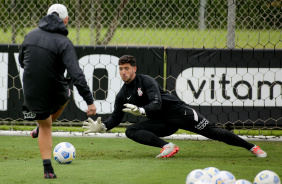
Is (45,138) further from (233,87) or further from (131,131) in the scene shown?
(233,87)

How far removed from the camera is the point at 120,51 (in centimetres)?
864

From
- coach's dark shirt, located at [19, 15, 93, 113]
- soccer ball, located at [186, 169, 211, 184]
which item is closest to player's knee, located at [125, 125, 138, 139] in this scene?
coach's dark shirt, located at [19, 15, 93, 113]

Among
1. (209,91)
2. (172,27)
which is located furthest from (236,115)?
(172,27)

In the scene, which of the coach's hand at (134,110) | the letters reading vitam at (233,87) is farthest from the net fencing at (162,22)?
the coach's hand at (134,110)

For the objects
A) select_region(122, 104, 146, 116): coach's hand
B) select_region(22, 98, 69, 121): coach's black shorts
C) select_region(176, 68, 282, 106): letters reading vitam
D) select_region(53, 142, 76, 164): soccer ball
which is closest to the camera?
select_region(22, 98, 69, 121): coach's black shorts

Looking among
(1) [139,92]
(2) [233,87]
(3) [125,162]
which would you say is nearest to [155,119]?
(1) [139,92]

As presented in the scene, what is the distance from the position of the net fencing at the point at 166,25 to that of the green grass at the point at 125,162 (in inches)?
40.1

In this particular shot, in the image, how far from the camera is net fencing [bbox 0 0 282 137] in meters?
8.59

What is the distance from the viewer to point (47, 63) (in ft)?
15.8

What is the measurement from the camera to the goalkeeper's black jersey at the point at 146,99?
21.0 feet

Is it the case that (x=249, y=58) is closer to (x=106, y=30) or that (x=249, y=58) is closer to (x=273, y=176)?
(x=106, y=30)

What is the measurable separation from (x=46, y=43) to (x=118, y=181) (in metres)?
1.46

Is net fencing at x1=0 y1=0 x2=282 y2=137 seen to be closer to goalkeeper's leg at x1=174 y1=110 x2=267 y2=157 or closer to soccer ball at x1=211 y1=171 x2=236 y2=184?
goalkeeper's leg at x1=174 y1=110 x2=267 y2=157

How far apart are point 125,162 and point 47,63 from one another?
1793 millimetres
